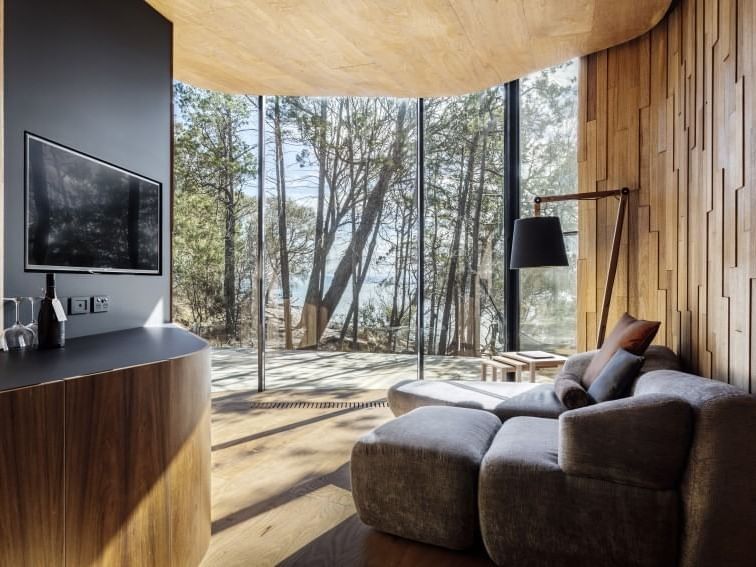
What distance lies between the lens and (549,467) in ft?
5.95

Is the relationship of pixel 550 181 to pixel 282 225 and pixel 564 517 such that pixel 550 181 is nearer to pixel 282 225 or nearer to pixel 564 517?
pixel 282 225

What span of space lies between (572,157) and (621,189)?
27.9 inches

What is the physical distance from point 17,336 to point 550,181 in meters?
3.92

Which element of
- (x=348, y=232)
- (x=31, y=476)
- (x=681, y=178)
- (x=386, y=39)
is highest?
(x=386, y=39)

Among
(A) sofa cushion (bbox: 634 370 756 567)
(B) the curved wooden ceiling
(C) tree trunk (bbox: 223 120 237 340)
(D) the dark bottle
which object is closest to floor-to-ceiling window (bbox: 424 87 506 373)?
(B) the curved wooden ceiling

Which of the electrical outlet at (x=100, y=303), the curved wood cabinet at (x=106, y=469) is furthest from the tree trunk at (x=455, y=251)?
the curved wood cabinet at (x=106, y=469)

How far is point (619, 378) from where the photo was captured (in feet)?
7.77

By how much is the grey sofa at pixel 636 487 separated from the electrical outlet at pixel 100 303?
6.71ft

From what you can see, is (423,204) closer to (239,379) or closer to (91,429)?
(239,379)

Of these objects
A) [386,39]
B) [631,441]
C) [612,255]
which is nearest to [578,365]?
[612,255]

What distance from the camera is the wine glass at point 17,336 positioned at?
6.23ft

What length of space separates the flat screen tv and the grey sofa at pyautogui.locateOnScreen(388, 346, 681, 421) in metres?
1.91

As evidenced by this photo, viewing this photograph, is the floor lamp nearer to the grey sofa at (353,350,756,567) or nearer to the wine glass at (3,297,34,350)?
the grey sofa at (353,350,756,567)

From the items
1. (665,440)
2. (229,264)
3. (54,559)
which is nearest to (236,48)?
(229,264)
